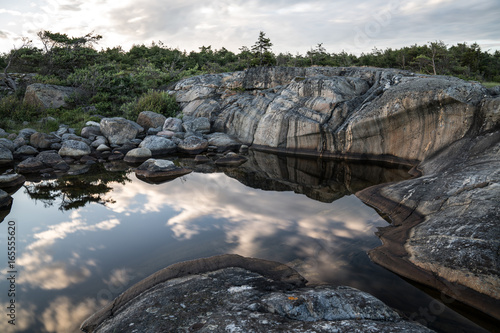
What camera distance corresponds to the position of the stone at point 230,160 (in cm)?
1495

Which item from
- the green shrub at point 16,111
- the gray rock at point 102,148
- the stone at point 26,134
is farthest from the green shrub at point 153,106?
the stone at point 26,134

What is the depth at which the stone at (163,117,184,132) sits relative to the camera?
1864 cm

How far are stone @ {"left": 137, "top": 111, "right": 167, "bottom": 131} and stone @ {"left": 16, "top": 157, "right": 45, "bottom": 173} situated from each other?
6559mm

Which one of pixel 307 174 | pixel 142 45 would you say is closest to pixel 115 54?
pixel 142 45

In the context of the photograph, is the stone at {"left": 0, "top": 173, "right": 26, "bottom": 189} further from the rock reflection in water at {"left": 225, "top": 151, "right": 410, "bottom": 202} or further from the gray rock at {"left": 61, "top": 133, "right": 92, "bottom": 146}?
the rock reflection in water at {"left": 225, "top": 151, "right": 410, "bottom": 202}

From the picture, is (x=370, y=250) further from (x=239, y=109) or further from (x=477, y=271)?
(x=239, y=109)

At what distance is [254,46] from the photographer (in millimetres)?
23625

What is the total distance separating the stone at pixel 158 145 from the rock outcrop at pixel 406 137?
4183 millimetres

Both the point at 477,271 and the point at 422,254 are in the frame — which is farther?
the point at 422,254

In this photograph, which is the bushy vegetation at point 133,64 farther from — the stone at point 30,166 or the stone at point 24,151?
the stone at point 30,166

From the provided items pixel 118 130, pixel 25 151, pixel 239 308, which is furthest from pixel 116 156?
pixel 239 308

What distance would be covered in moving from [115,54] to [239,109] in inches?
885

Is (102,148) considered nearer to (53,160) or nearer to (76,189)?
(53,160)

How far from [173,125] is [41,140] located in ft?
22.5
